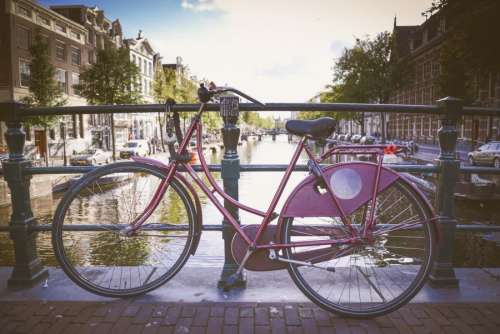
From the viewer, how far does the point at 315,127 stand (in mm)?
2459

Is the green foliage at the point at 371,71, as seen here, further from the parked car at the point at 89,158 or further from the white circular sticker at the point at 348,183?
the white circular sticker at the point at 348,183

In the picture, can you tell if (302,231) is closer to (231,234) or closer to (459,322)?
(231,234)

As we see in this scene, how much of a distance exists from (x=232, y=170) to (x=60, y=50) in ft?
126

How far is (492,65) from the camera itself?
17.4 metres

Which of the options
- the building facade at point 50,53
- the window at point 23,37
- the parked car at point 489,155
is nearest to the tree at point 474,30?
the parked car at point 489,155

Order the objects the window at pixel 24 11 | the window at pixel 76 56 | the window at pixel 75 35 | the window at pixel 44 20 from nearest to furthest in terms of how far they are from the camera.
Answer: the window at pixel 24 11, the window at pixel 44 20, the window at pixel 76 56, the window at pixel 75 35

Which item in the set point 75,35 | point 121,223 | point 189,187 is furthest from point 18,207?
point 75,35

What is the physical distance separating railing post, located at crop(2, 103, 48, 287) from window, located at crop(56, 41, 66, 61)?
3671 cm

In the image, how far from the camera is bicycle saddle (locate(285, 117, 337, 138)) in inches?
96.4

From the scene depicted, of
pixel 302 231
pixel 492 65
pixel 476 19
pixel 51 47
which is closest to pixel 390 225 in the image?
pixel 302 231

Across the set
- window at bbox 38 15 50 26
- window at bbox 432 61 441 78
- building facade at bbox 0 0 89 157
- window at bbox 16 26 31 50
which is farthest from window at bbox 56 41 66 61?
window at bbox 432 61 441 78

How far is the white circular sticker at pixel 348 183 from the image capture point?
8.04 ft

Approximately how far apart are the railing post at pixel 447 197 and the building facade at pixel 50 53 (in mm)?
28784

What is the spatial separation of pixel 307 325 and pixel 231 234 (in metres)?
0.84
